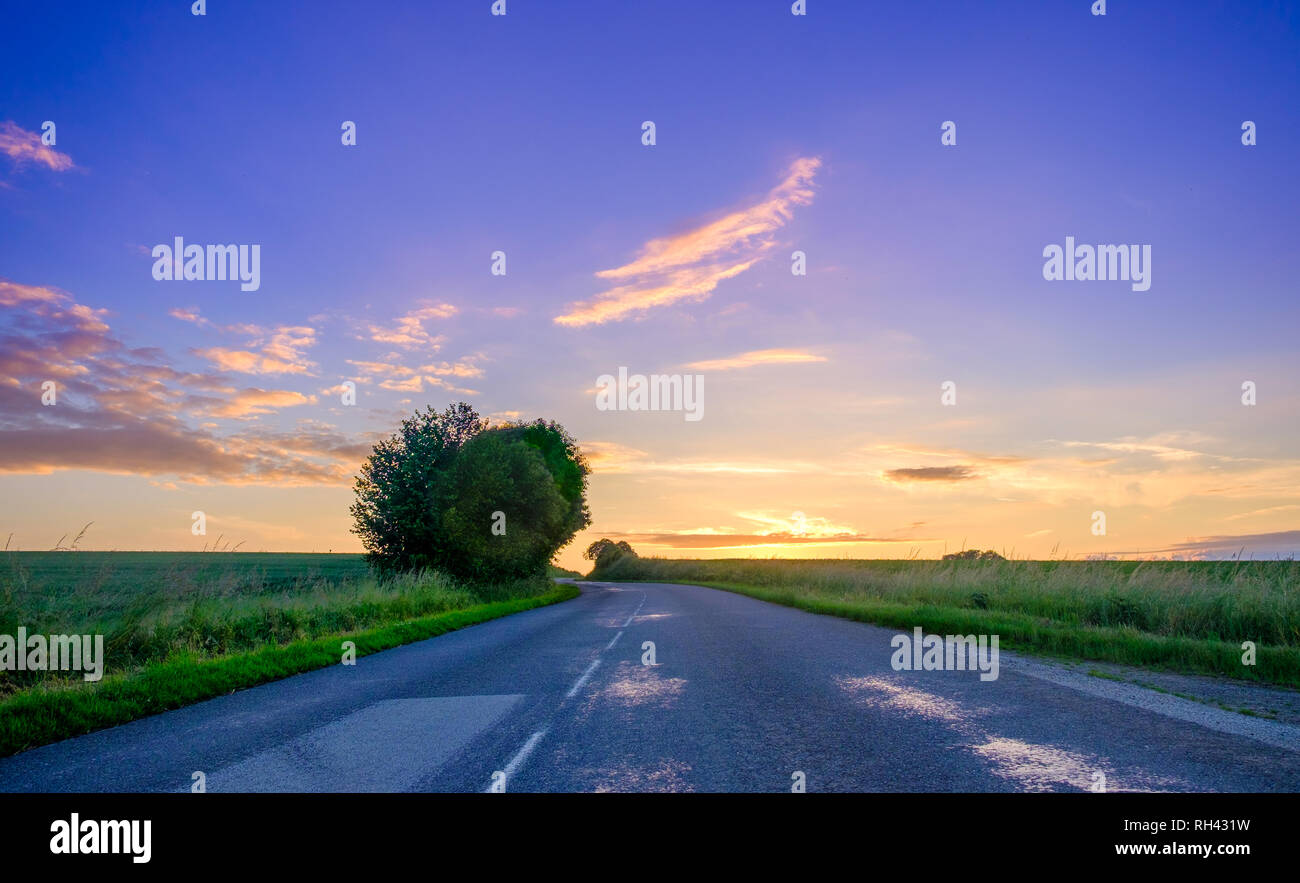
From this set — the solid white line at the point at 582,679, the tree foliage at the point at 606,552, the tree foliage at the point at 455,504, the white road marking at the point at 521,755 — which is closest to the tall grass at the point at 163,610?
the solid white line at the point at 582,679

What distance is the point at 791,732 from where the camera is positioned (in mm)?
6656

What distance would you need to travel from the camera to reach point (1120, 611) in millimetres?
15141

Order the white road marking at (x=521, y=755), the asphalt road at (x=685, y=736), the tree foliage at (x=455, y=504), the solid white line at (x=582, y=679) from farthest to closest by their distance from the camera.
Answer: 1. the tree foliage at (x=455, y=504)
2. the solid white line at (x=582, y=679)
3. the white road marking at (x=521, y=755)
4. the asphalt road at (x=685, y=736)

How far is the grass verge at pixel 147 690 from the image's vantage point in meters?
7.39

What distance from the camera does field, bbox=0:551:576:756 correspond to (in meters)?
8.24

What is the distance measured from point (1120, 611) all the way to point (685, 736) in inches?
516

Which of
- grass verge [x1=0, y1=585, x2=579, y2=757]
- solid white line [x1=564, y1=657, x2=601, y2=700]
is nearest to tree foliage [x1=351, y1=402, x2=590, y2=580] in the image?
grass verge [x1=0, y1=585, x2=579, y2=757]

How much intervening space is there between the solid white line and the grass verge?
4.97 metres

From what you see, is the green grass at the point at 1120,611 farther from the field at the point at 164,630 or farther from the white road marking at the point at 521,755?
the field at the point at 164,630

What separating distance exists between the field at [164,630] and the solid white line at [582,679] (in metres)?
4.99

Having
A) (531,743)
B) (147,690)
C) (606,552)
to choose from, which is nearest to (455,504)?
(147,690)
